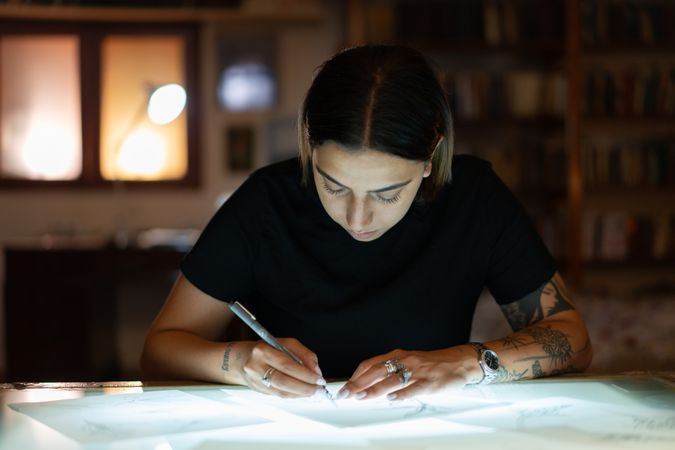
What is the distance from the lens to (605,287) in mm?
4863

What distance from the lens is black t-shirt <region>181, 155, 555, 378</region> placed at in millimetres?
1616

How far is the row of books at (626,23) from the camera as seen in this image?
475cm

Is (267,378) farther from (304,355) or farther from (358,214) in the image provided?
(358,214)

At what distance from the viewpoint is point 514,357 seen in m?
1.44

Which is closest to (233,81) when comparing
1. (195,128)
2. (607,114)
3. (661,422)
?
(195,128)

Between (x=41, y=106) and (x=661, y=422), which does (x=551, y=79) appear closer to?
(x=41, y=106)

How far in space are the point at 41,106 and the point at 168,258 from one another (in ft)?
4.35

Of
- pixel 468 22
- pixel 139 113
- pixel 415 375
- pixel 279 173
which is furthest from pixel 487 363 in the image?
pixel 139 113

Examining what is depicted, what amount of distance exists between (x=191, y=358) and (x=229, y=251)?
0.24 meters

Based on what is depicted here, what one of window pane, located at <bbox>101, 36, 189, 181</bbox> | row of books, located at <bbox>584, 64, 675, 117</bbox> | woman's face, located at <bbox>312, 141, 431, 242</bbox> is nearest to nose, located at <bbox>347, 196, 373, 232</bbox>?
woman's face, located at <bbox>312, 141, 431, 242</bbox>

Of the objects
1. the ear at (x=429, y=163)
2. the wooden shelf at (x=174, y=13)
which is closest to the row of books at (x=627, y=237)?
the wooden shelf at (x=174, y=13)

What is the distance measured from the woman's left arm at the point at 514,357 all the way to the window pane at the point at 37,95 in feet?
12.8

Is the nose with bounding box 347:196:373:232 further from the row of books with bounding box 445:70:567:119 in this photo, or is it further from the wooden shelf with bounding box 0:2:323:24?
the wooden shelf with bounding box 0:2:323:24

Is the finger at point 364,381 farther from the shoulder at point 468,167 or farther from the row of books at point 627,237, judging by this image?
the row of books at point 627,237
